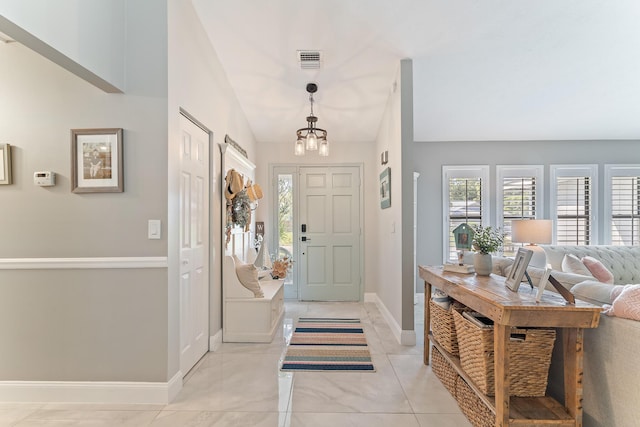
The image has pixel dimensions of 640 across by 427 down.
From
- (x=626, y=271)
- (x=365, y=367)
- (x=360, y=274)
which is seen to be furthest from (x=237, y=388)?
(x=626, y=271)

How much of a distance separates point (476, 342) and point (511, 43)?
2734mm

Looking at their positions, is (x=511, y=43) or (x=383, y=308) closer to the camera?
(x=511, y=43)

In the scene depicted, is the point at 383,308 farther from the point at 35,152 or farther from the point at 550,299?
the point at 35,152

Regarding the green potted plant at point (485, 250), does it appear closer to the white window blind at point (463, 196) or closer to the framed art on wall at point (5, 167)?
the white window blind at point (463, 196)

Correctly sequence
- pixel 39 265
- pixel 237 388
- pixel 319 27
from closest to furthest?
pixel 39 265 < pixel 237 388 < pixel 319 27

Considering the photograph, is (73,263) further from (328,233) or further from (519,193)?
(519,193)

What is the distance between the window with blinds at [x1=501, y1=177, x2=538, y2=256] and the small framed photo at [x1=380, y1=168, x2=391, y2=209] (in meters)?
2.07

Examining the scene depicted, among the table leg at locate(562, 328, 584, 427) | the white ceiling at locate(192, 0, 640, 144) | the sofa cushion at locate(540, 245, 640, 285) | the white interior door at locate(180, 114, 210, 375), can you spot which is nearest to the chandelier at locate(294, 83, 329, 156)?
the white ceiling at locate(192, 0, 640, 144)

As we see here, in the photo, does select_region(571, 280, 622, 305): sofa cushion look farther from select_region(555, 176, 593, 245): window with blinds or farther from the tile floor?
select_region(555, 176, 593, 245): window with blinds

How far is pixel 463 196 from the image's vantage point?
507 centimetres

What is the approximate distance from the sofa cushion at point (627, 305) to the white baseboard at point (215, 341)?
2.96 m

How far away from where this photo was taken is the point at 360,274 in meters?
5.08

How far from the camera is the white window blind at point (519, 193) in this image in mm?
5012

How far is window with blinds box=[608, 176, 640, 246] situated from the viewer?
494cm
